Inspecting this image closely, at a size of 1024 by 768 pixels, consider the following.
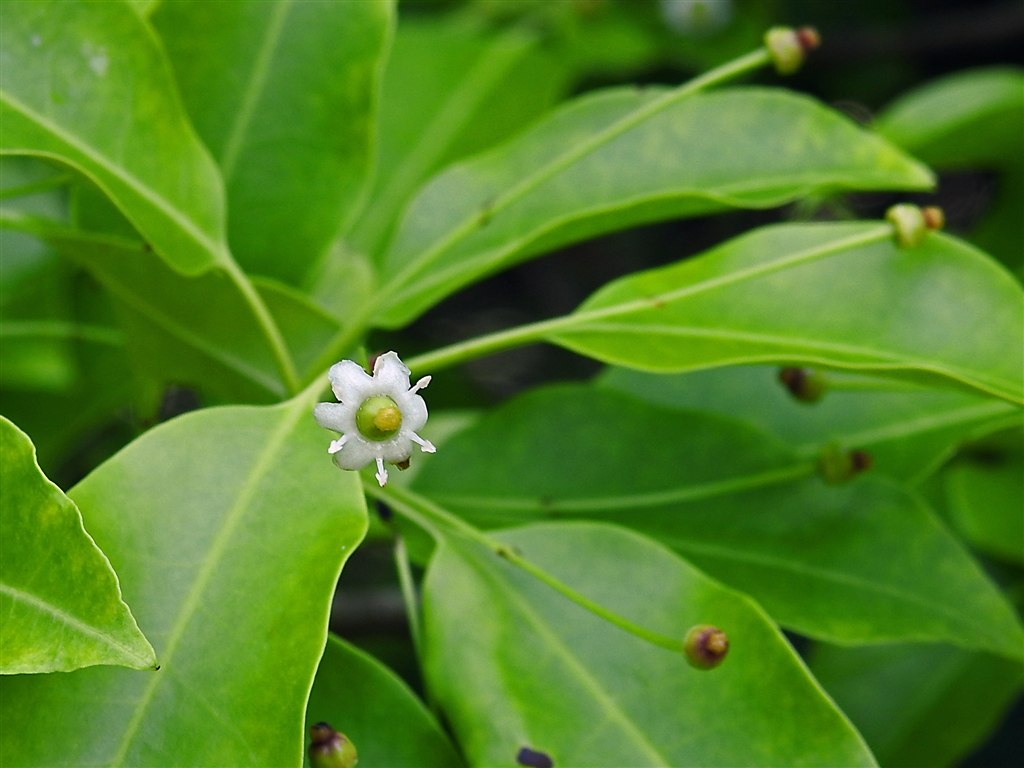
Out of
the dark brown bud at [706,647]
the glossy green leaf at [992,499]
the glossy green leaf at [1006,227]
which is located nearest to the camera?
the dark brown bud at [706,647]

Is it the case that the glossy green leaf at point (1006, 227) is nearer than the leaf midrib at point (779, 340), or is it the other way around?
the leaf midrib at point (779, 340)

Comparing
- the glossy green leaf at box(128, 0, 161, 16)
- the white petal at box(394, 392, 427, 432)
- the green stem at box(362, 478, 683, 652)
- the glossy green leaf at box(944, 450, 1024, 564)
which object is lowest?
the glossy green leaf at box(944, 450, 1024, 564)

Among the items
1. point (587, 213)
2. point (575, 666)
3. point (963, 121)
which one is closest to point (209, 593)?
point (575, 666)

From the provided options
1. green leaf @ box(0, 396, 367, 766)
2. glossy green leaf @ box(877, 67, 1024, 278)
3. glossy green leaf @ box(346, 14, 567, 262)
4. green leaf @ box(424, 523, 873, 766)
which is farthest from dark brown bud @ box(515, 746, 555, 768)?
glossy green leaf @ box(877, 67, 1024, 278)

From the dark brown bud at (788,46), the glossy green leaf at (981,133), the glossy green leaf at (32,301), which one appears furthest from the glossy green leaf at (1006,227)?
the glossy green leaf at (32,301)

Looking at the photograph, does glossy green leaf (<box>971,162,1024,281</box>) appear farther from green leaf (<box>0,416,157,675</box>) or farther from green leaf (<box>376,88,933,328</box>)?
green leaf (<box>0,416,157,675</box>)

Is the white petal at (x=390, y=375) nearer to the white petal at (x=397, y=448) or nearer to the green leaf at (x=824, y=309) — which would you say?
the white petal at (x=397, y=448)
